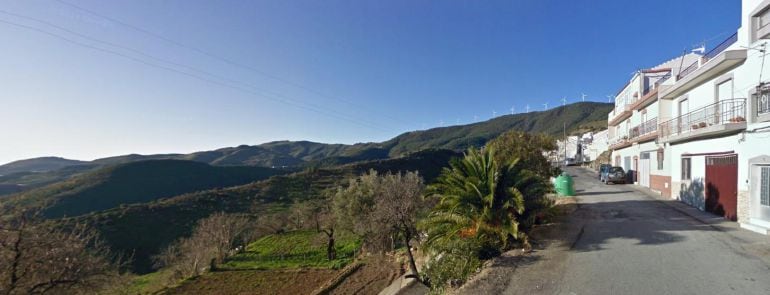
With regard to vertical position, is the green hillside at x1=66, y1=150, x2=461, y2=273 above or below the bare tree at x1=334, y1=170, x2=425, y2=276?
below

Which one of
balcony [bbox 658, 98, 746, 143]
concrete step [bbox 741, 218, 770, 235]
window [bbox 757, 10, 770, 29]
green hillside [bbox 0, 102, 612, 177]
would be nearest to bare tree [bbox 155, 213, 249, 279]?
concrete step [bbox 741, 218, 770, 235]

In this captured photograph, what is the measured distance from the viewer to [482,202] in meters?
10.3

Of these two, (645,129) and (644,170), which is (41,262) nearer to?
(645,129)

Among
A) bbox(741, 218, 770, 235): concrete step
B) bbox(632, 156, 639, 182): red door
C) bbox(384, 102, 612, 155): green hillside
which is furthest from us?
bbox(384, 102, 612, 155): green hillside

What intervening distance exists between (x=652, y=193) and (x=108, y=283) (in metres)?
26.4

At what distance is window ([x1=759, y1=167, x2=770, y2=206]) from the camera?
10062 millimetres

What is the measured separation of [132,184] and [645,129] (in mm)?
78451

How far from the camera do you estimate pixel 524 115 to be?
16688cm

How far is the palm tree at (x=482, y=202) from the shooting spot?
9.74 meters

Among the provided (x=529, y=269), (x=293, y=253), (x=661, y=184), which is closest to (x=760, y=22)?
(x=529, y=269)

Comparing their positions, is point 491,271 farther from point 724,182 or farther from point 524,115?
point 524,115

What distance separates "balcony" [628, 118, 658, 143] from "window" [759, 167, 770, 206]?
33.8ft

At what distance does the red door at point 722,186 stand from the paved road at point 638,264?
205cm

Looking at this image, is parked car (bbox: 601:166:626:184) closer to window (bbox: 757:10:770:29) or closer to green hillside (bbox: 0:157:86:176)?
window (bbox: 757:10:770:29)
